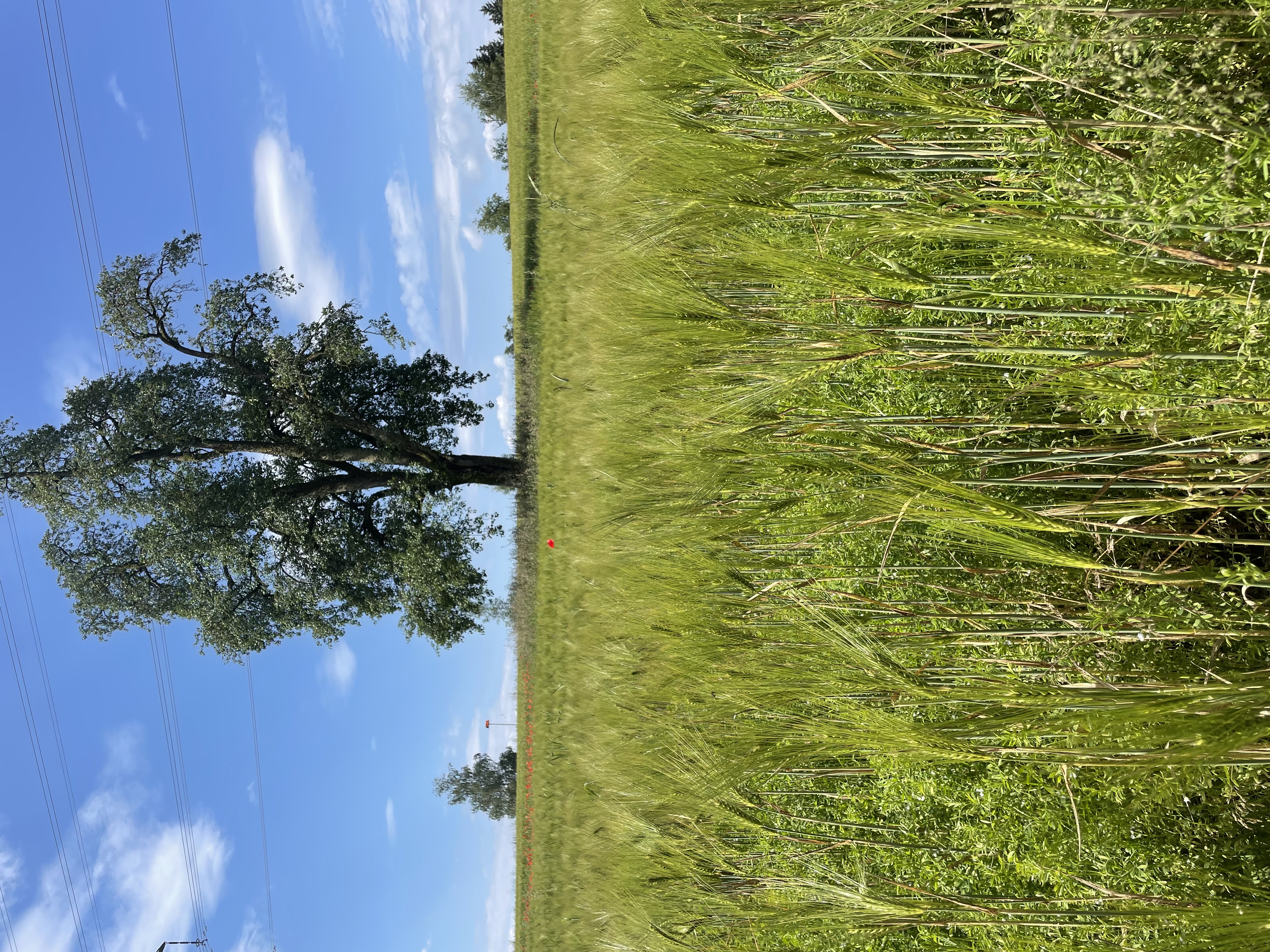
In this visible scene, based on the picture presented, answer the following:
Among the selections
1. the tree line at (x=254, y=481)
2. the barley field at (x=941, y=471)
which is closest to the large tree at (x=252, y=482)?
the tree line at (x=254, y=481)

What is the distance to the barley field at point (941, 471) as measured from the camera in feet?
5.44

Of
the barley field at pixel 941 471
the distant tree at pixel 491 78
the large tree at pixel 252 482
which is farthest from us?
the distant tree at pixel 491 78

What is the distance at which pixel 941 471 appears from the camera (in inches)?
91.9

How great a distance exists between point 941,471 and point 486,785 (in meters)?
18.7

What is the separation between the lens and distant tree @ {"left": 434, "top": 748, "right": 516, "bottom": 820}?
1795 cm

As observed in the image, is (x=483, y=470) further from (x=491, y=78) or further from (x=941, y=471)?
(x=491, y=78)

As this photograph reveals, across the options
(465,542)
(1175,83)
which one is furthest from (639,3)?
(465,542)

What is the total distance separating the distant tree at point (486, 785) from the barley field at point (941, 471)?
15.2 meters

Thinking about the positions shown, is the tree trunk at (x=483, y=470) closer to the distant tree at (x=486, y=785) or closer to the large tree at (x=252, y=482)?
the large tree at (x=252, y=482)

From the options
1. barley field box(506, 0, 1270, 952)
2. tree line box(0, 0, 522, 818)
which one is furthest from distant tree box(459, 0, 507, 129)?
barley field box(506, 0, 1270, 952)

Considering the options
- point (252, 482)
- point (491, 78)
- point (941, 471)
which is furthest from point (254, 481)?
point (491, 78)

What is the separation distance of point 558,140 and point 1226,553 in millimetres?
6968

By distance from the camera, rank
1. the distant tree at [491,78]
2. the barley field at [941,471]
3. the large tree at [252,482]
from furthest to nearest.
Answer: the distant tree at [491,78] < the large tree at [252,482] < the barley field at [941,471]

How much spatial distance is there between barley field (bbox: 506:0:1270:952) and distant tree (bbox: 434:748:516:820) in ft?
49.8
